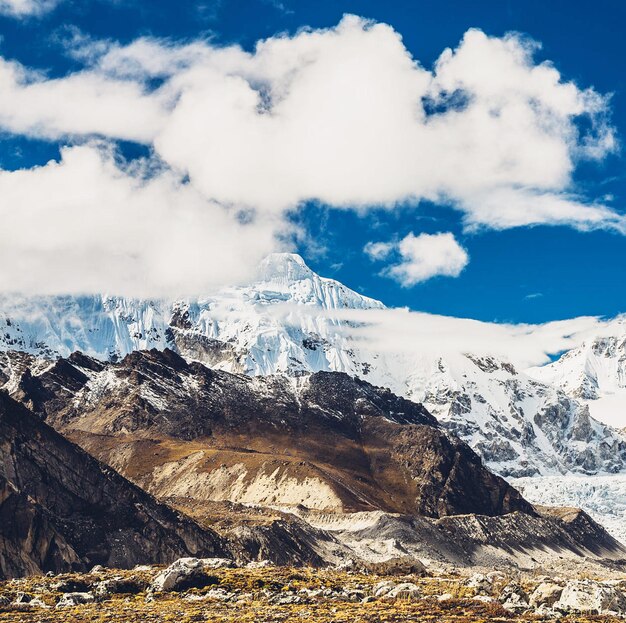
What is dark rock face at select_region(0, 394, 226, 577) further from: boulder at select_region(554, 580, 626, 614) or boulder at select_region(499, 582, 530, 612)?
boulder at select_region(554, 580, 626, 614)

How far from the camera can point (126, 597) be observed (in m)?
54.9

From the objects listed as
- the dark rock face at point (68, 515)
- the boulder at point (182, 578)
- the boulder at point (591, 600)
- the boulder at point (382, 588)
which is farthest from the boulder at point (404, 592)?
the dark rock face at point (68, 515)

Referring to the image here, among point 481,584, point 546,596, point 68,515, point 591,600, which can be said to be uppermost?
point 591,600

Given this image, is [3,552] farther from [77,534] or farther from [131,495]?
[131,495]

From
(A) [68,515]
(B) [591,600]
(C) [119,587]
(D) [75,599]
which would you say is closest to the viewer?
(B) [591,600]

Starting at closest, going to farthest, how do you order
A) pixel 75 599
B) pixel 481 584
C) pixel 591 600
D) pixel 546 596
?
pixel 591 600
pixel 546 596
pixel 75 599
pixel 481 584

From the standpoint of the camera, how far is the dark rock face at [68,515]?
378ft

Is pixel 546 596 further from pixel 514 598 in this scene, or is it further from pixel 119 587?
pixel 119 587

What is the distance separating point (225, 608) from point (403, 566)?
122 ft

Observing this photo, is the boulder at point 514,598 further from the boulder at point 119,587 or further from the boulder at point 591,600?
the boulder at point 119,587

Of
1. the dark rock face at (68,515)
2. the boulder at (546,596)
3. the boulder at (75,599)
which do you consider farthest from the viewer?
the dark rock face at (68,515)

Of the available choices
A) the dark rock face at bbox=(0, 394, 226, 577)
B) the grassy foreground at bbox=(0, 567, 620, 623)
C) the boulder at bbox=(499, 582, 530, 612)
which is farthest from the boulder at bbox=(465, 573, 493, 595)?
the dark rock face at bbox=(0, 394, 226, 577)

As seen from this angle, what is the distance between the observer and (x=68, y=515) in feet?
436

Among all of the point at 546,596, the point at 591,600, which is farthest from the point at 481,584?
the point at 591,600
